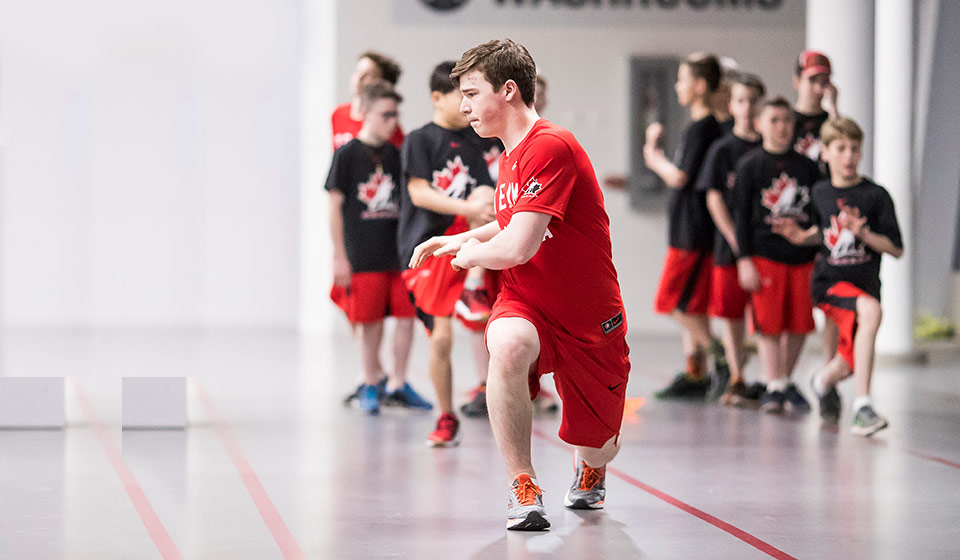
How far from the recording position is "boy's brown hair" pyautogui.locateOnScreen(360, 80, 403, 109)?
212 inches

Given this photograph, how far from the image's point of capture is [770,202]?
5613 millimetres

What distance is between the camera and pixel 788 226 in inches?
219

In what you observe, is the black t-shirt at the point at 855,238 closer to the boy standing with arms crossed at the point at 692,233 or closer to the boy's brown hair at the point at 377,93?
the boy standing with arms crossed at the point at 692,233

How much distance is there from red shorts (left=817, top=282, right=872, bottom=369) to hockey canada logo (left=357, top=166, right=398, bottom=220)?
6.42 feet

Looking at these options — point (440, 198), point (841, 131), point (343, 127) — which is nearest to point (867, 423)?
point (841, 131)

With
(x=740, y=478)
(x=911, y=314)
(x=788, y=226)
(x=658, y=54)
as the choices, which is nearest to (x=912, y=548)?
(x=740, y=478)

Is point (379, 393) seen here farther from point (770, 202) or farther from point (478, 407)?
point (770, 202)

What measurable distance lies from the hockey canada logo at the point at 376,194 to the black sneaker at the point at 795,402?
6.56 ft

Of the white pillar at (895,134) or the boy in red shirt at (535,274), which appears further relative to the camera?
the white pillar at (895,134)

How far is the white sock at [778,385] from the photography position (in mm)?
5617

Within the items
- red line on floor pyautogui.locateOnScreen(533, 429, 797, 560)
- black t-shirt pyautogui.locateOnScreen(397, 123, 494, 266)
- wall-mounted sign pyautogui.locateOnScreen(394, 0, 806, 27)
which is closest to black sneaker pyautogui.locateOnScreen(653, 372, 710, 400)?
black t-shirt pyautogui.locateOnScreen(397, 123, 494, 266)

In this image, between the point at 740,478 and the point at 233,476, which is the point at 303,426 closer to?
the point at 233,476

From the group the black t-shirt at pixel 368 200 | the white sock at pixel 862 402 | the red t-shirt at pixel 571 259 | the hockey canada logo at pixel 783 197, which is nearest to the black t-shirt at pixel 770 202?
the hockey canada logo at pixel 783 197

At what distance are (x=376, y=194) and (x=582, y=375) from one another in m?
2.55
